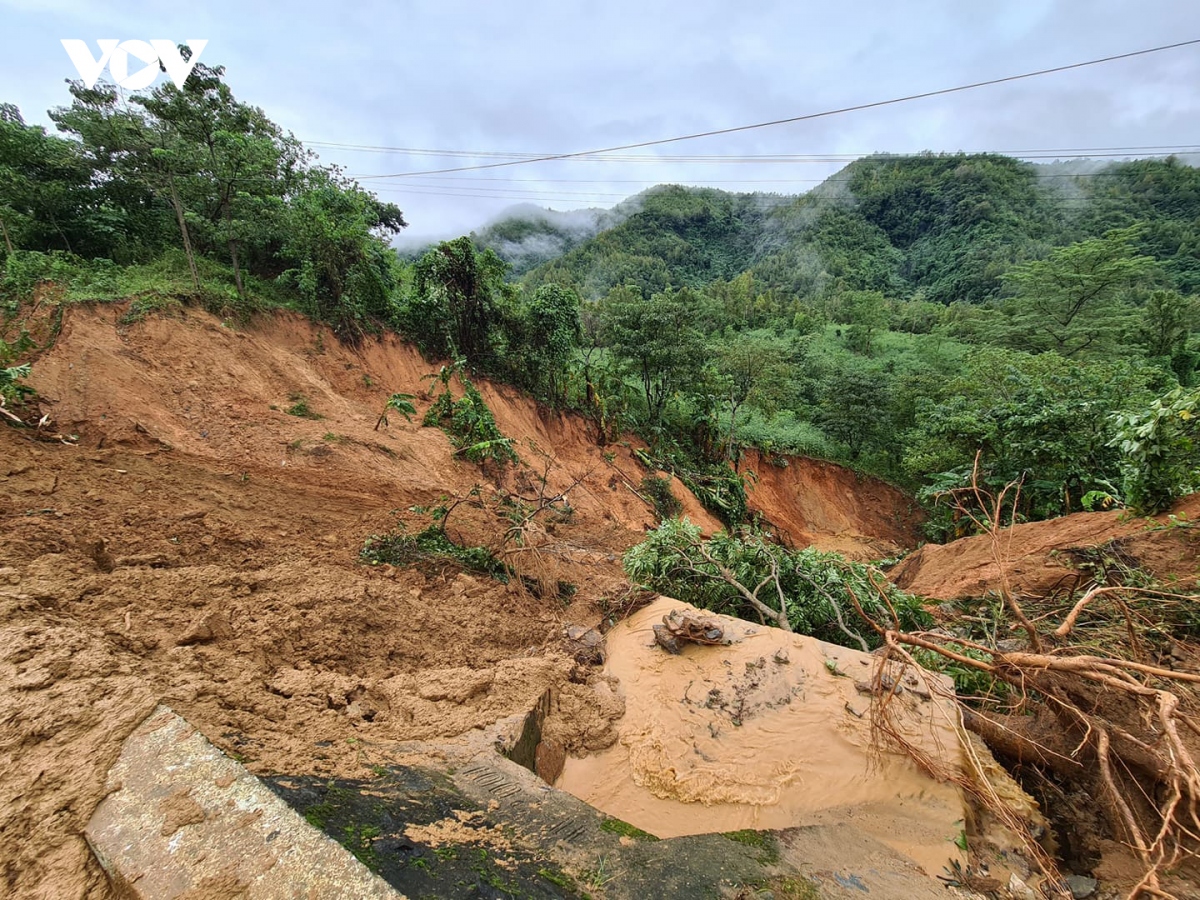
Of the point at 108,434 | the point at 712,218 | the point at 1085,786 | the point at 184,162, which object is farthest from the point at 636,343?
the point at 712,218

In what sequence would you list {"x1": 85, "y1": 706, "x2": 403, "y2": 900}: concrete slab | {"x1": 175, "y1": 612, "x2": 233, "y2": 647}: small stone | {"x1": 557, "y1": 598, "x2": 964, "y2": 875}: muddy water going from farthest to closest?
{"x1": 557, "y1": 598, "x2": 964, "y2": 875}: muddy water, {"x1": 175, "y1": 612, "x2": 233, "y2": 647}: small stone, {"x1": 85, "y1": 706, "x2": 403, "y2": 900}: concrete slab

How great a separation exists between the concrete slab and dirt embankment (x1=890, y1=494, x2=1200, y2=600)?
14.1 ft

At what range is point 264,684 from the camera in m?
3.14

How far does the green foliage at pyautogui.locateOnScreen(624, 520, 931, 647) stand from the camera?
5.77 metres

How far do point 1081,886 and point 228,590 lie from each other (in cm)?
656

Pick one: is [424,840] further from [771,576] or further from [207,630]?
[771,576]

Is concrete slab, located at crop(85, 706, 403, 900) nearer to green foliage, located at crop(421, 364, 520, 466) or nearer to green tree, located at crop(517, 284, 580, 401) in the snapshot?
green foliage, located at crop(421, 364, 520, 466)

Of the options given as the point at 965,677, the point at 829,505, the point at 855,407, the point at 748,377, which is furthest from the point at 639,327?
the point at 965,677

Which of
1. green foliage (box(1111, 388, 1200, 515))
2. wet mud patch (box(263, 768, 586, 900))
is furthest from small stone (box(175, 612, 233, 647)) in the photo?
green foliage (box(1111, 388, 1200, 515))

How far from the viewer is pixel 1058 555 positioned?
A: 20.5ft

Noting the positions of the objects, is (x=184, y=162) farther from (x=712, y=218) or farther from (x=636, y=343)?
(x=712, y=218)

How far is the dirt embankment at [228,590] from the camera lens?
2.21 m

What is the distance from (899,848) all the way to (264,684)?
448cm

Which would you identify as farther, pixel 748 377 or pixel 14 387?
pixel 748 377
